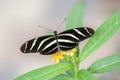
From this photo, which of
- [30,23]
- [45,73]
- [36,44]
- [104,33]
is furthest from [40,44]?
[30,23]

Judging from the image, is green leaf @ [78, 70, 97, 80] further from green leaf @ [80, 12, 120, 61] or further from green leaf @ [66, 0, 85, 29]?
green leaf @ [66, 0, 85, 29]

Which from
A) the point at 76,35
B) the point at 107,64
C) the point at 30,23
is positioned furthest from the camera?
the point at 30,23

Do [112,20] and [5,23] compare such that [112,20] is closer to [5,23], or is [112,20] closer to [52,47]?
[52,47]

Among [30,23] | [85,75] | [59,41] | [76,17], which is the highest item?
[30,23]

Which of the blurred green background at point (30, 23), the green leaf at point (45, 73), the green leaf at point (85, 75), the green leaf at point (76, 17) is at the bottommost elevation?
the green leaf at point (85, 75)

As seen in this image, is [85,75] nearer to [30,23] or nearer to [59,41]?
[59,41]

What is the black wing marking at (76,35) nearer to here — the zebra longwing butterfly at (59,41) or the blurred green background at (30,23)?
the zebra longwing butterfly at (59,41)

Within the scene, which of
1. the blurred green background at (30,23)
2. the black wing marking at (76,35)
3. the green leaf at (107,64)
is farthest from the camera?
the blurred green background at (30,23)

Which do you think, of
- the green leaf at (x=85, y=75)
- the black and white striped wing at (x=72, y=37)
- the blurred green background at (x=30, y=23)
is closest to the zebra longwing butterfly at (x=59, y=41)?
the black and white striped wing at (x=72, y=37)
